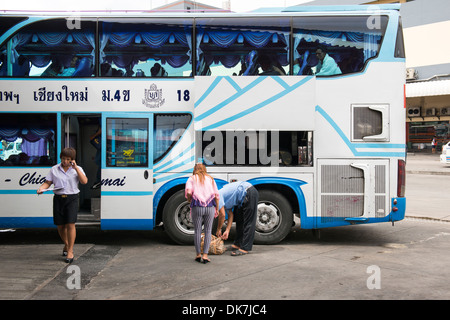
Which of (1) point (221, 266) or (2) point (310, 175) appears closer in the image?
(1) point (221, 266)

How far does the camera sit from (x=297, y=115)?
7762 mm

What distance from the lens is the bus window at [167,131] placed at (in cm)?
792

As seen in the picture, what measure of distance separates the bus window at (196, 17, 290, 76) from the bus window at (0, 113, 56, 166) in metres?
2.77

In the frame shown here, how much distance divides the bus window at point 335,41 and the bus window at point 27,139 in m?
4.36

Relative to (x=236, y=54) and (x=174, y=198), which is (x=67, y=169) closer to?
(x=174, y=198)

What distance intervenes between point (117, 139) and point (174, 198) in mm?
1401

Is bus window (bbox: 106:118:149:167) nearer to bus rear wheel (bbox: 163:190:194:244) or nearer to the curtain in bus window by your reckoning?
bus rear wheel (bbox: 163:190:194:244)

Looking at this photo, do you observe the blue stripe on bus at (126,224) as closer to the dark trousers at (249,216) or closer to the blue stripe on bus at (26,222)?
the blue stripe on bus at (26,222)

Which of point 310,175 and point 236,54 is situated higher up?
point 236,54

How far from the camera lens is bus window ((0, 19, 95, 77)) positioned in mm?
7766

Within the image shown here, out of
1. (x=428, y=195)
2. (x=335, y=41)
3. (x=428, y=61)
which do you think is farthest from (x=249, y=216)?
(x=428, y=61)

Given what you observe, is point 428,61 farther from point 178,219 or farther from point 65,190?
point 65,190
